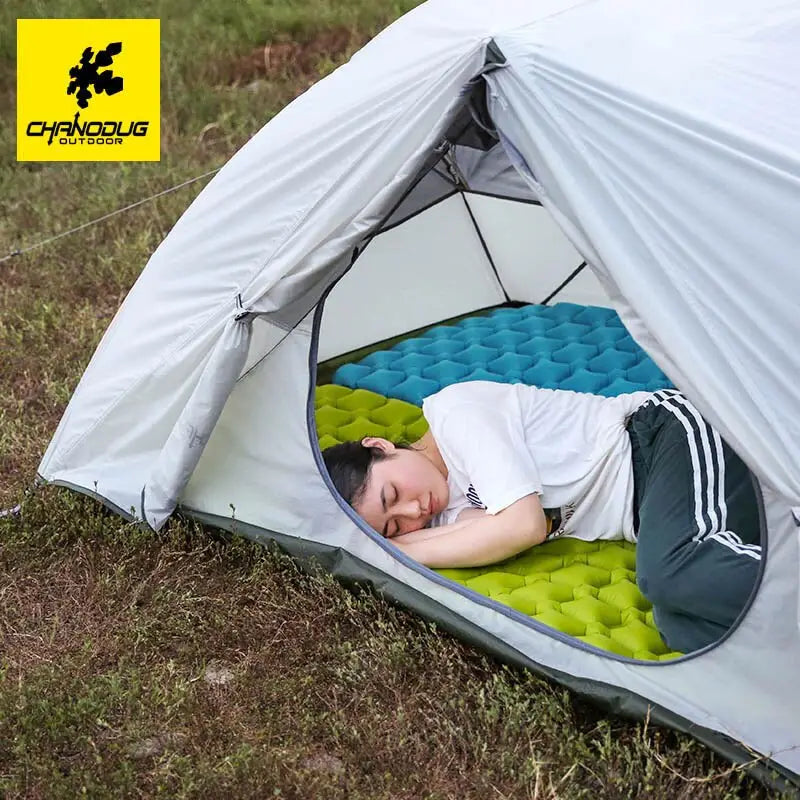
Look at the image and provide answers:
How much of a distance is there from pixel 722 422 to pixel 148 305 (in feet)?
5.12

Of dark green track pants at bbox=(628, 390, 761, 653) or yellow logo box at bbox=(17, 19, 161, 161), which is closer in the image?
dark green track pants at bbox=(628, 390, 761, 653)

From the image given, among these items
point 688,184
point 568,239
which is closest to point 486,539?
point 568,239

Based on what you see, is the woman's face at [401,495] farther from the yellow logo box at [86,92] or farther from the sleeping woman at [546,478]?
the yellow logo box at [86,92]

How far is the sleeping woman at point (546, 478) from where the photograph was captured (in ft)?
8.05

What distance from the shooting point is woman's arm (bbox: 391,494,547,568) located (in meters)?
2.60

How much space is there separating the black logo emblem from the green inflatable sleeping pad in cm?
426

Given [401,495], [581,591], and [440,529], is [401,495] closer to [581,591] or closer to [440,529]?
[440,529]

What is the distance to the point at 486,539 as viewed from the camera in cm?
261

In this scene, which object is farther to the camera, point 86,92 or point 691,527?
point 86,92

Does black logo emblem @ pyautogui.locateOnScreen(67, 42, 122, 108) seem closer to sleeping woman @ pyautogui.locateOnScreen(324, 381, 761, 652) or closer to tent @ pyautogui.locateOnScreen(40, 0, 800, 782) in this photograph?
tent @ pyautogui.locateOnScreen(40, 0, 800, 782)

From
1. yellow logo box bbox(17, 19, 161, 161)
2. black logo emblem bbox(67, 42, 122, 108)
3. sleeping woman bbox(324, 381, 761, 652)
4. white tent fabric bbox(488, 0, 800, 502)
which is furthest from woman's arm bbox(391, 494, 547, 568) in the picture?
black logo emblem bbox(67, 42, 122, 108)

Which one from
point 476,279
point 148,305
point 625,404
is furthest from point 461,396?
point 476,279

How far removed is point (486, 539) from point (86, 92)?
4328 millimetres

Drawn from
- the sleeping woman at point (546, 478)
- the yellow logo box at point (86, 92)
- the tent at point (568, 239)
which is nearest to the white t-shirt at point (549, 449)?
the sleeping woman at point (546, 478)
